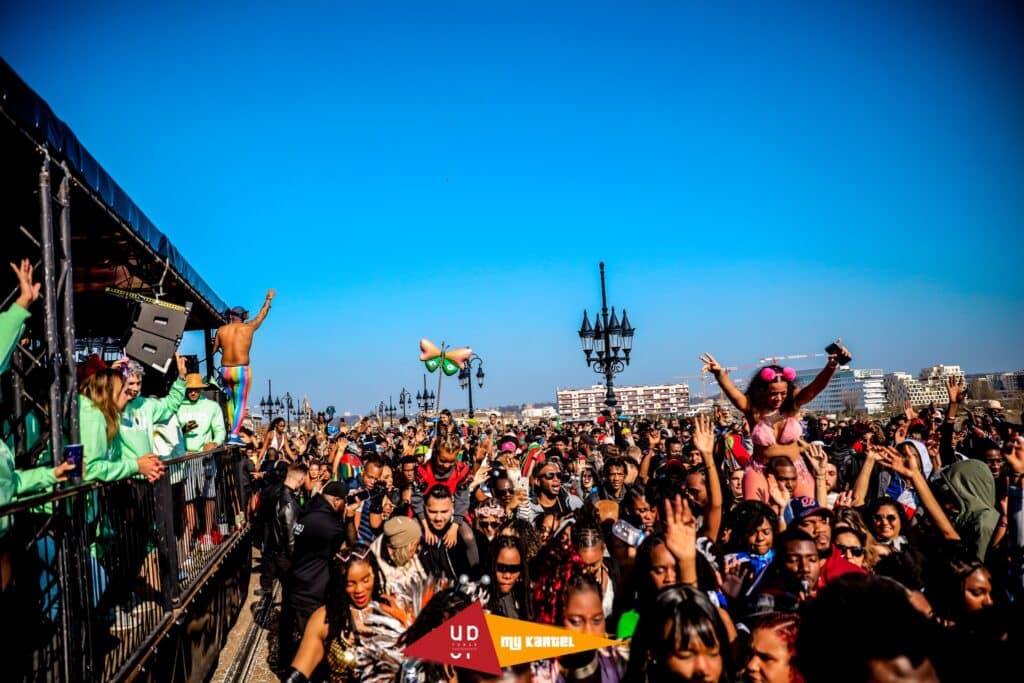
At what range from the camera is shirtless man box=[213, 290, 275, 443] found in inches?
389

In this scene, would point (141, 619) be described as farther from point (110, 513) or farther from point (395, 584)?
point (395, 584)

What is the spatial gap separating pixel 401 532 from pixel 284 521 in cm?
336

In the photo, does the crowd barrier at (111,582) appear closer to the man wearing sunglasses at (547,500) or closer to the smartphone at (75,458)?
the smartphone at (75,458)

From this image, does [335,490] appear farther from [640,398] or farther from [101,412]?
[640,398]

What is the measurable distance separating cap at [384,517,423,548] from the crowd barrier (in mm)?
1560

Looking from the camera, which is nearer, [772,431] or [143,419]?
[772,431]

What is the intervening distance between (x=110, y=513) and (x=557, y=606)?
8.86 ft

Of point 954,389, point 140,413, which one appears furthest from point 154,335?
point 954,389

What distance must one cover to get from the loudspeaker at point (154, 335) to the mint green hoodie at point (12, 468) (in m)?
2.62

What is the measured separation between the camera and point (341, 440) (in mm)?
9438

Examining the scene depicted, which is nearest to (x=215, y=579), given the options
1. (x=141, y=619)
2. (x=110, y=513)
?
(x=141, y=619)

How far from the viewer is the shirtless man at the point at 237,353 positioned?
32.4ft

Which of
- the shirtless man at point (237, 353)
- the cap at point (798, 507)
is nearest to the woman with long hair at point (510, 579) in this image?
the cap at point (798, 507)

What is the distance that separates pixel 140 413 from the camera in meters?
6.15
